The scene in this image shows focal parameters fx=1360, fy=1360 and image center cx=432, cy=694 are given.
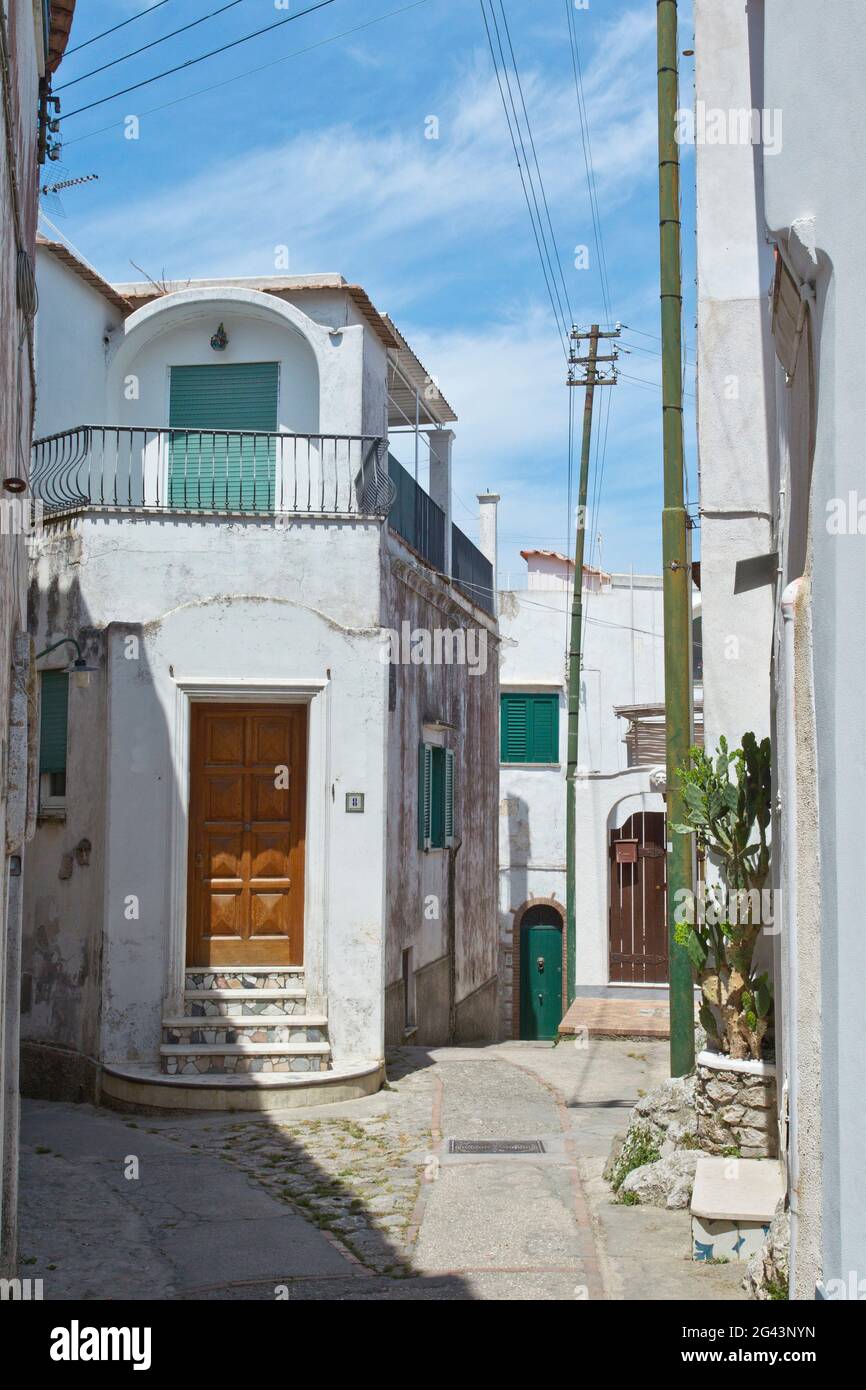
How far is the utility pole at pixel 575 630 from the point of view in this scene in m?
21.7

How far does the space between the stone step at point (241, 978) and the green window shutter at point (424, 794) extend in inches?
122

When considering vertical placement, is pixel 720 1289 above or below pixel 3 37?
below

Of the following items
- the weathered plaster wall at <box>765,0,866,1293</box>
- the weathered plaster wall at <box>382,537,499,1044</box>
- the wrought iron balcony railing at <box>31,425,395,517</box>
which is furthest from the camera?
the weathered plaster wall at <box>382,537,499,1044</box>

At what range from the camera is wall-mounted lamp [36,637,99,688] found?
11.5 metres

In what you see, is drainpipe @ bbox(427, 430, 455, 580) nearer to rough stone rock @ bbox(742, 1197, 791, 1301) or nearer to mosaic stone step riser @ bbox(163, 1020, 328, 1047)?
mosaic stone step riser @ bbox(163, 1020, 328, 1047)

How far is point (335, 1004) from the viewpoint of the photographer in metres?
11.3

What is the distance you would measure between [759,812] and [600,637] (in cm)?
2251

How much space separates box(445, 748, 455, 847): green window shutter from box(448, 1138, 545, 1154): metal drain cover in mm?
6258

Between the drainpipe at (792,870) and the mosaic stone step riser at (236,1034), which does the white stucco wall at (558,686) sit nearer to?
the mosaic stone step riser at (236,1034)

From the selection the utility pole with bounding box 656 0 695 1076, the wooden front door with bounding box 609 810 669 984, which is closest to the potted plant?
the utility pole with bounding box 656 0 695 1076

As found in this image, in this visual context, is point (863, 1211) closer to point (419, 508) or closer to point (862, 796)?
point (862, 796)

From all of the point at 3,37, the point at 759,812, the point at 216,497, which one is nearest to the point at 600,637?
the point at 216,497

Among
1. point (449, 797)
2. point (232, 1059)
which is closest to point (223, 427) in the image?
point (449, 797)

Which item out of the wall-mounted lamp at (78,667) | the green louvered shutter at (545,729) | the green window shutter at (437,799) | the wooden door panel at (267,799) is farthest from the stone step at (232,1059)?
the green louvered shutter at (545,729)
